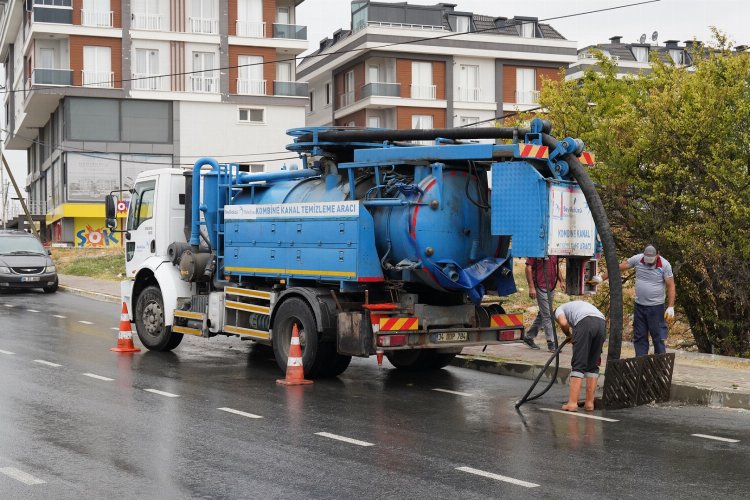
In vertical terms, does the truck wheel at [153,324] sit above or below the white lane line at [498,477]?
above

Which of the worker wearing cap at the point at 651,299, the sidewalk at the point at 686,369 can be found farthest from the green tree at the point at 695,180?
the worker wearing cap at the point at 651,299

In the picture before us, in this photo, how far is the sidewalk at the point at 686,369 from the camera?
459 inches

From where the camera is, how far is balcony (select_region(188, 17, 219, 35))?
167 ft

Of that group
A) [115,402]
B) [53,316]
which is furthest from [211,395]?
[53,316]

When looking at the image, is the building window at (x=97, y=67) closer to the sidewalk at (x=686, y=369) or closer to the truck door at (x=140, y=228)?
the truck door at (x=140, y=228)

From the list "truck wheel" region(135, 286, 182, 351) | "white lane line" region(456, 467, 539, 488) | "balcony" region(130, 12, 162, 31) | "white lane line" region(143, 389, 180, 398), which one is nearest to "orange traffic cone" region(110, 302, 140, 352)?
"truck wheel" region(135, 286, 182, 351)

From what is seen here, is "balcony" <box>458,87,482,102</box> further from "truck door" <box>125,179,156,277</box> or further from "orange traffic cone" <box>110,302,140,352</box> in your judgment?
"orange traffic cone" <box>110,302,140,352</box>

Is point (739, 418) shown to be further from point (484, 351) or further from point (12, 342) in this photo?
point (12, 342)

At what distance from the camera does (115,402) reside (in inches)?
438

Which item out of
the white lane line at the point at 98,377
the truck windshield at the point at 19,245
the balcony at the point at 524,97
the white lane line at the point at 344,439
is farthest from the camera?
the balcony at the point at 524,97

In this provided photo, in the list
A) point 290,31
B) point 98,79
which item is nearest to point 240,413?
point 98,79

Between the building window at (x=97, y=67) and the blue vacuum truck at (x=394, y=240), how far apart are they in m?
36.6

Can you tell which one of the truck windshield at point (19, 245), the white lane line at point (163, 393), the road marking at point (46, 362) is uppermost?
the truck windshield at point (19, 245)

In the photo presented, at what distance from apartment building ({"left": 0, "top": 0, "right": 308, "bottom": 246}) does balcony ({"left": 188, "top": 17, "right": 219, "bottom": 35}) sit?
0.05 meters
